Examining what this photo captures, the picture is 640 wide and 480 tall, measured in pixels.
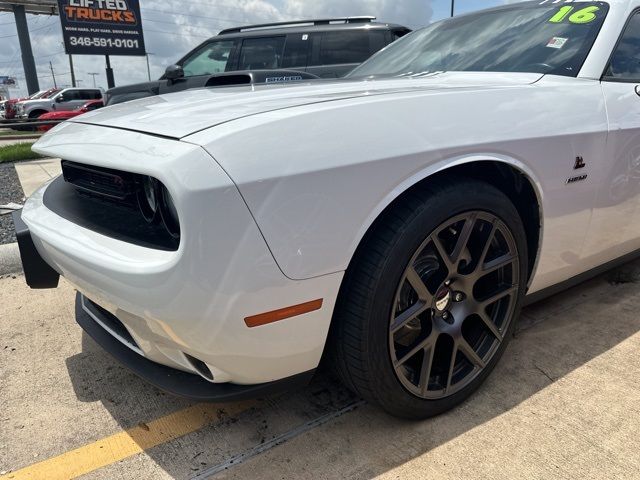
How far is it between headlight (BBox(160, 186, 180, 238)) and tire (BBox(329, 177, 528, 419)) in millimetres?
565

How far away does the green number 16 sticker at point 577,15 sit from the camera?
2.44 metres

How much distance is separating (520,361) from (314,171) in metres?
1.46

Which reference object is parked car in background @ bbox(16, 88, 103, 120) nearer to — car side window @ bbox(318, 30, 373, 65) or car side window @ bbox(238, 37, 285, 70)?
car side window @ bbox(238, 37, 285, 70)

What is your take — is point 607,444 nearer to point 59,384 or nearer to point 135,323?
point 135,323

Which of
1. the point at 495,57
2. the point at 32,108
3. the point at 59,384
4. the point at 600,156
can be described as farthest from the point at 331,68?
the point at 32,108

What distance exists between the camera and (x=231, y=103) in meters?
1.80

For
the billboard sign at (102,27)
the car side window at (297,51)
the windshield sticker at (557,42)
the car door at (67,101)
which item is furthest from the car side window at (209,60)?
the car door at (67,101)

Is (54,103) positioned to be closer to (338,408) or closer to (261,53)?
(261,53)

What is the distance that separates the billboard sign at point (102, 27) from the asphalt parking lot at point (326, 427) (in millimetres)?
25308

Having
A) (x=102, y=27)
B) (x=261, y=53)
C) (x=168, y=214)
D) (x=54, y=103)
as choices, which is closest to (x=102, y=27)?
(x=102, y=27)

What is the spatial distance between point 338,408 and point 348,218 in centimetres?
90

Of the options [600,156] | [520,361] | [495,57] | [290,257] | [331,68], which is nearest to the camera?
[290,257]

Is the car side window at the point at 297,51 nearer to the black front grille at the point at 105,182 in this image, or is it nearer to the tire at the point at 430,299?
the black front grille at the point at 105,182

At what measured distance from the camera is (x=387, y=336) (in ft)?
5.60
